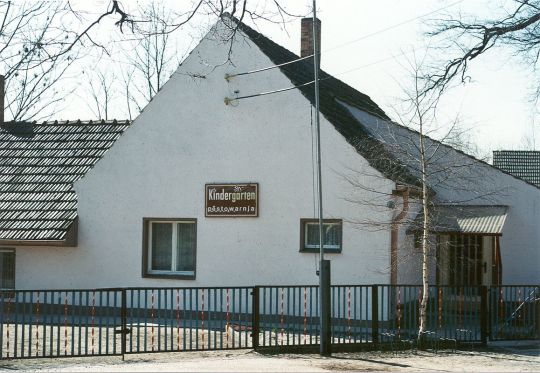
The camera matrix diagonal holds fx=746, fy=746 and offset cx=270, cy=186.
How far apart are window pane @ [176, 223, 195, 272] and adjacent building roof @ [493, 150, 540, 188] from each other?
20.9 metres

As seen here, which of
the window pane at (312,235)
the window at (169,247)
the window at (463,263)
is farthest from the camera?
the window at (463,263)

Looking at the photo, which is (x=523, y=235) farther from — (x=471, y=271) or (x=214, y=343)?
(x=214, y=343)

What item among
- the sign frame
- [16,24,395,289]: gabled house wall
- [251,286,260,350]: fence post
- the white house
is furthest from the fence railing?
the sign frame

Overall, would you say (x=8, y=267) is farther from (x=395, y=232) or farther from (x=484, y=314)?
(x=484, y=314)

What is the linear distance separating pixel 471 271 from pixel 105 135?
1082cm

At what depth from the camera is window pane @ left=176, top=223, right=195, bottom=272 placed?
60.1ft

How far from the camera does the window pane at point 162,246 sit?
18.5 meters

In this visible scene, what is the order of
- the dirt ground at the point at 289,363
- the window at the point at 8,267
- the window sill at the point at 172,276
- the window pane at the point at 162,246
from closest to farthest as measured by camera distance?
the dirt ground at the point at 289,363 → the window sill at the point at 172,276 → the window pane at the point at 162,246 → the window at the point at 8,267

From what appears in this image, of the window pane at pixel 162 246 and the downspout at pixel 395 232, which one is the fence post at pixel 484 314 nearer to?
the downspout at pixel 395 232

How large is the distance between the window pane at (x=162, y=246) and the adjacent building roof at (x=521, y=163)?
831 inches

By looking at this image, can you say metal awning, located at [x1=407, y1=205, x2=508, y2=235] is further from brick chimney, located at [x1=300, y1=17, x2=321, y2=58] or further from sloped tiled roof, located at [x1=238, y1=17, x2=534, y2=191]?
brick chimney, located at [x1=300, y1=17, x2=321, y2=58]

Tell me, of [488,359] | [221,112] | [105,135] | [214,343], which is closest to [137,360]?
[214,343]

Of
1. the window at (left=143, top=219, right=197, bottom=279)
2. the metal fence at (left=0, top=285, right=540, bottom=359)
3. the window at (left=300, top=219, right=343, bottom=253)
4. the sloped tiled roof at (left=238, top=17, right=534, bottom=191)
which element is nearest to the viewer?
the metal fence at (left=0, top=285, right=540, bottom=359)

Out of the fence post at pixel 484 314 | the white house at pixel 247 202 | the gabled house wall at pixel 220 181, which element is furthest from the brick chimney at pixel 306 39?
the fence post at pixel 484 314
